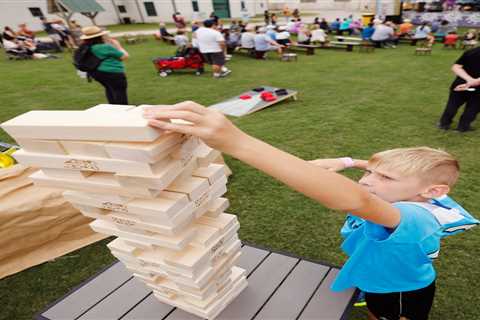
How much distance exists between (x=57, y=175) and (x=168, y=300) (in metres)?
1.15

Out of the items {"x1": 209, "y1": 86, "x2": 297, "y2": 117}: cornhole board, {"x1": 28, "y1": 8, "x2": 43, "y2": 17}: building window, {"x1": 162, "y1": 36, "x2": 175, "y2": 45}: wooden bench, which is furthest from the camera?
{"x1": 28, "y1": 8, "x2": 43, "y2": 17}: building window

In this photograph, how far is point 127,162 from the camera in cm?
124

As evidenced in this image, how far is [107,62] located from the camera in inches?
231

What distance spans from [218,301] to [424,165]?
147 cm

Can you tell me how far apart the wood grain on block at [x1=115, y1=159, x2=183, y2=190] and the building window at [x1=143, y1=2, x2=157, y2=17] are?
41.4m

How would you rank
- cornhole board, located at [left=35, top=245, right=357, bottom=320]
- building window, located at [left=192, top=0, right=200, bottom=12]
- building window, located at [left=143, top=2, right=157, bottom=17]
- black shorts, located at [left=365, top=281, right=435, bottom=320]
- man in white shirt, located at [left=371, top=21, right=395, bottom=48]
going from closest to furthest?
black shorts, located at [left=365, top=281, right=435, bottom=320]
cornhole board, located at [left=35, top=245, right=357, bottom=320]
man in white shirt, located at [left=371, top=21, right=395, bottom=48]
building window, located at [left=143, top=2, right=157, bottom=17]
building window, located at [left=192, top=0, right=200, bottom=12]

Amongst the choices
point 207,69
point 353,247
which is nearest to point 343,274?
point 353,247

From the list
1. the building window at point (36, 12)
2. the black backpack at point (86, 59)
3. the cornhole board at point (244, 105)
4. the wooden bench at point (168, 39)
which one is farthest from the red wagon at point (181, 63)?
the building window at point (36, 12)

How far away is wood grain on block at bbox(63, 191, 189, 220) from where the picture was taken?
139 cm

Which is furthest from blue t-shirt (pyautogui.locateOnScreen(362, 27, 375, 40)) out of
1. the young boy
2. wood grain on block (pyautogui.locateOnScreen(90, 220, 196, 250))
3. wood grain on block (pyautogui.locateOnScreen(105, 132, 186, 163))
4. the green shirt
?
wood grain on block (pyautogui.locateOnScreen(105, 132, 186, 163))

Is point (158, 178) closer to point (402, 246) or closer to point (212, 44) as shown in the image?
point (402, 246)

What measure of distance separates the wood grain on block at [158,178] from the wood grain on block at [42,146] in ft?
0.99

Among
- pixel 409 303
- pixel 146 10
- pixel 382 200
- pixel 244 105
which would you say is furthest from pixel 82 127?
pixel 146 10

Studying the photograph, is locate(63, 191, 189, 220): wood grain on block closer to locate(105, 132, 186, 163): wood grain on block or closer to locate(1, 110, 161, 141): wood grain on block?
locate(105, 132, 186, 163): wood grain on block
